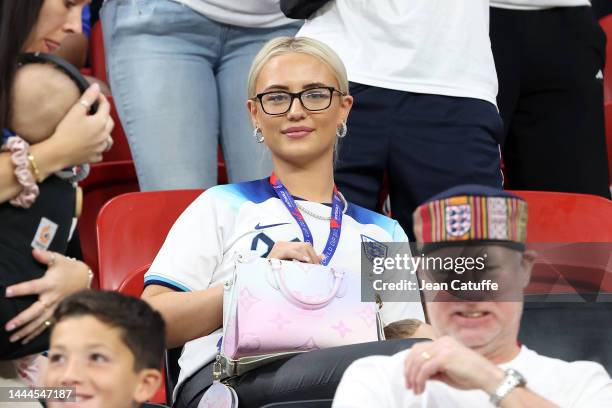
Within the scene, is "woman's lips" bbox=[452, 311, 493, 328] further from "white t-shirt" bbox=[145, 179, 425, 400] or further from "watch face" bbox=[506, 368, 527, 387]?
"white t-shirt" bbox=[145, 179, 425, 400]

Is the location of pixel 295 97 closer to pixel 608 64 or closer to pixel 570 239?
pixel 570 239

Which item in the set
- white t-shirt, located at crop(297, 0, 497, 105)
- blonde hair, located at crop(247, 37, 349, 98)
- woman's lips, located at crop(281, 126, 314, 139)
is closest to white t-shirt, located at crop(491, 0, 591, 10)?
white t-shirt, located at crop(297, 0, 497, 105)

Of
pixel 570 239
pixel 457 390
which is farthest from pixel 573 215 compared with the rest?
pixel 457 390

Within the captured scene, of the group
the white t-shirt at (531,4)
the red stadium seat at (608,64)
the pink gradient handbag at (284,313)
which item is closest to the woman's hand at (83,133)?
the pink gradient handbag at (284,313)

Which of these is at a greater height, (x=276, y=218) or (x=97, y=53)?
(x=97, y=53)

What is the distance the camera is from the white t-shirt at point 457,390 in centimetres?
150

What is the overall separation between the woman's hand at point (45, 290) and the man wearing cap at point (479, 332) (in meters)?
0.48

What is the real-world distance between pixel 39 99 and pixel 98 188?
5.05ft

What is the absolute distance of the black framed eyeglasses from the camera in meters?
2.27

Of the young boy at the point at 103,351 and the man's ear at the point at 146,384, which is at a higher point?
the young boy at the point at 103,351

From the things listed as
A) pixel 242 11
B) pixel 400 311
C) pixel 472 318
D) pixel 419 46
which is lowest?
pixel 400 311

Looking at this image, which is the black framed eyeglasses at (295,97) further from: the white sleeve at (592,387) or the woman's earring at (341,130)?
the white sleeve at (592,387)

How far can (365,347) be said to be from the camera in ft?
5.97

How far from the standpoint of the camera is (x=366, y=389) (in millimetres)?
1515
